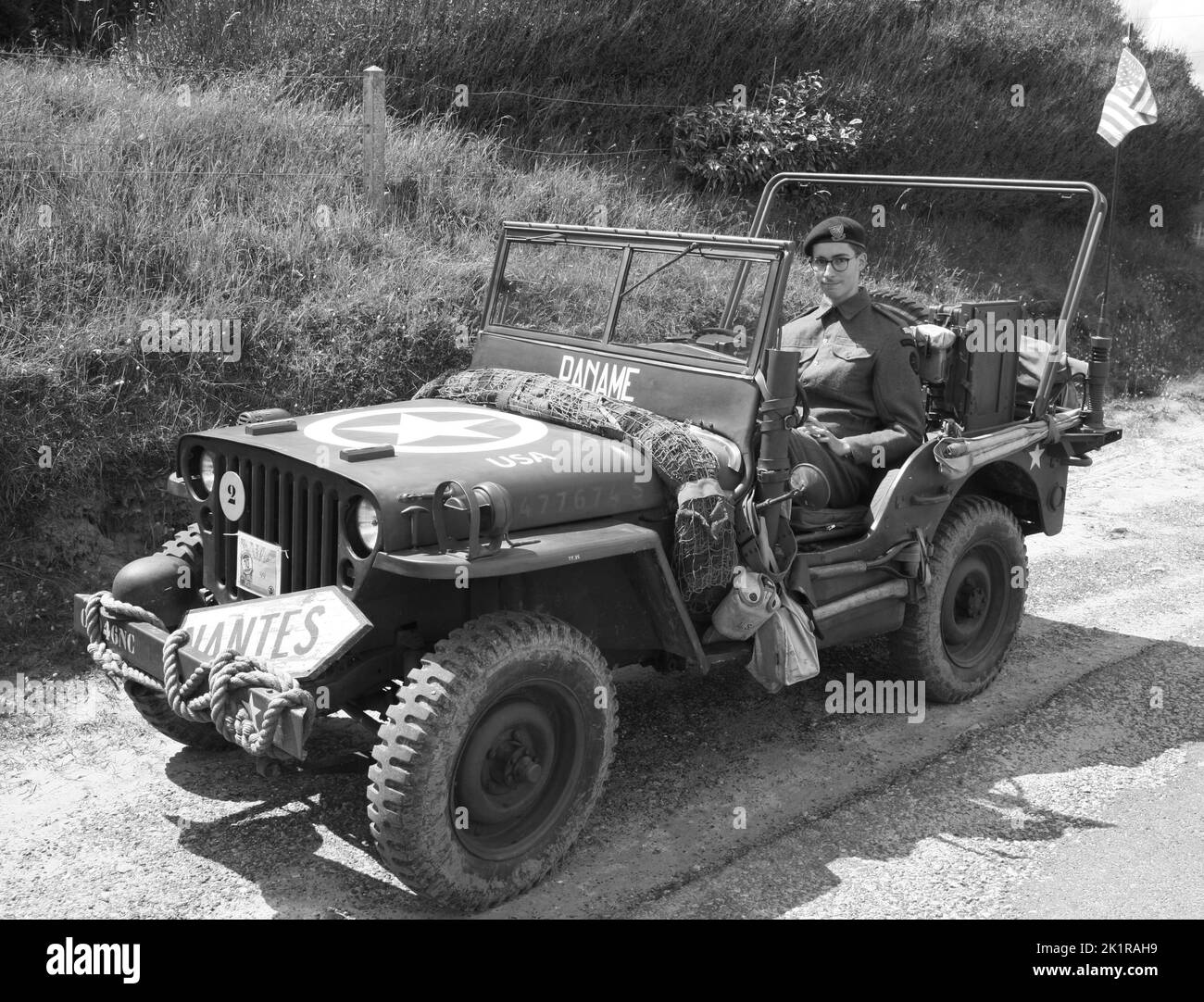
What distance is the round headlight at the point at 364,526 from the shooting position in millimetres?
3498

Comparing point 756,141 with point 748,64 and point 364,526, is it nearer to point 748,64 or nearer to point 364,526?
point 748,64

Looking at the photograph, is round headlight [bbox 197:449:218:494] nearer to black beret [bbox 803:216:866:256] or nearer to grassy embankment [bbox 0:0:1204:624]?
grassy embankment [bbox 0:0:1204:624]

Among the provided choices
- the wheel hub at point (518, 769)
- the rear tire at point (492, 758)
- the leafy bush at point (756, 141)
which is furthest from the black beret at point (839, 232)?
the leafy bush at point (756, 141)

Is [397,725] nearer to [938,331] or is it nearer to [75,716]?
[75,716]

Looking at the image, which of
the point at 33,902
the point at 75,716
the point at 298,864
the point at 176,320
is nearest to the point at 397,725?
the point at 298,864

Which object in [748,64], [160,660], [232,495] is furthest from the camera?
[748,64]

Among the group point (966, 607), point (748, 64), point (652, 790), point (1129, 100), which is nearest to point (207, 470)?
point (652, 790)

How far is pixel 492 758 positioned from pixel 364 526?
0.77 meters

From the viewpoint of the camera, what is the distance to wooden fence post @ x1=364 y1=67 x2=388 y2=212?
28.1 ft

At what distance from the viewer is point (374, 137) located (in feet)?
28.5

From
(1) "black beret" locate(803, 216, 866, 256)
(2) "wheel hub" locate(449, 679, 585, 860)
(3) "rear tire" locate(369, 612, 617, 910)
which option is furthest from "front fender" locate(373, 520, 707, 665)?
(1) "black beret" locate(803, 216, 866, 256)

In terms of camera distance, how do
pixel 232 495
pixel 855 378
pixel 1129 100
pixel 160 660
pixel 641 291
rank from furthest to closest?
pixel 1129 100
pixel 855 378
pixel 641 291
pixel 232 495
pixel 160 660

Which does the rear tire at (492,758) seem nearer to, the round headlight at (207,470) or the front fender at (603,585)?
the front fender at (603,585)

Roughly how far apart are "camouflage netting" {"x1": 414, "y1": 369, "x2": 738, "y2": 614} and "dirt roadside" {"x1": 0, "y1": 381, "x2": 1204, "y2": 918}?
30.3 inches
